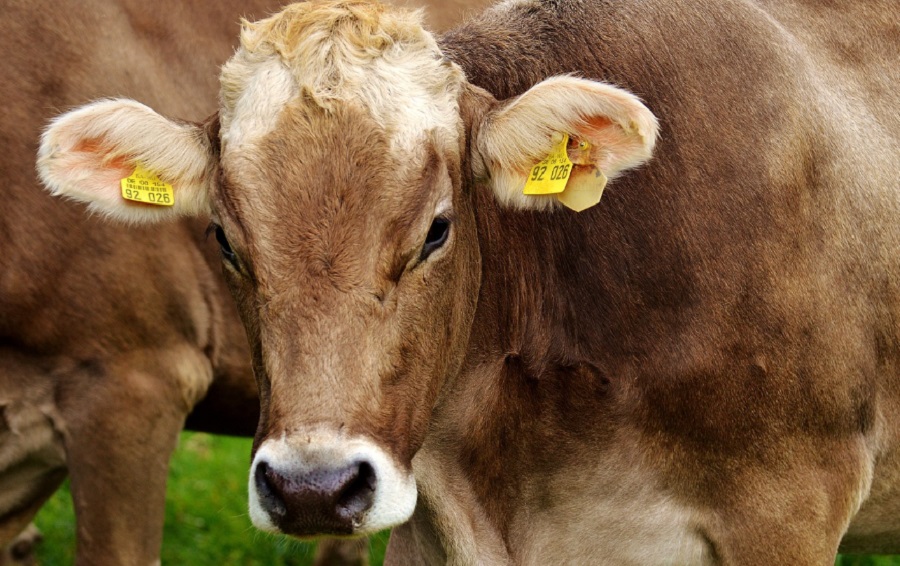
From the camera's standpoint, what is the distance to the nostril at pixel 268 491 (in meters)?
3.51

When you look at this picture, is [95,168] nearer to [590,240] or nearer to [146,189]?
[146,189]

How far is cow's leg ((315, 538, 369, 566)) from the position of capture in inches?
291

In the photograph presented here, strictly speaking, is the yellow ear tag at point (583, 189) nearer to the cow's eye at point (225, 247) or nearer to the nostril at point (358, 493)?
the cow's eye at point (225, 247)

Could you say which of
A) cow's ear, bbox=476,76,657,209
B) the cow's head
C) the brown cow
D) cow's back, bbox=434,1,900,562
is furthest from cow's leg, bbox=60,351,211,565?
cow's ear, bbox=476,76,657,209

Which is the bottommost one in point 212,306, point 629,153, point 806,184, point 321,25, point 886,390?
point 212,306

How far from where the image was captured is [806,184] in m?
4.52

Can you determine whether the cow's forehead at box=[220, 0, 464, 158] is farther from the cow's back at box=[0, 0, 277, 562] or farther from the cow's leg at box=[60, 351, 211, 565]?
the cow's leg at box=[60, 351, 211, 565]

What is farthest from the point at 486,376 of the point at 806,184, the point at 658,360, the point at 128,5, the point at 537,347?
the point at 128,5

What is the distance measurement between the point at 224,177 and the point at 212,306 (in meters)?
2.27

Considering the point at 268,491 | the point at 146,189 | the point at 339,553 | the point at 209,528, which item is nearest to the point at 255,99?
the point at 146,189

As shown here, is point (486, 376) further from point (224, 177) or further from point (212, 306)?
point (212, 306)

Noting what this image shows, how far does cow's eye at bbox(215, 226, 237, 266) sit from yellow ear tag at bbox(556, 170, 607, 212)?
106 centimetres

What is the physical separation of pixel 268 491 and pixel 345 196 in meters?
0.86

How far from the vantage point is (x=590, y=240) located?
4.48 meters
